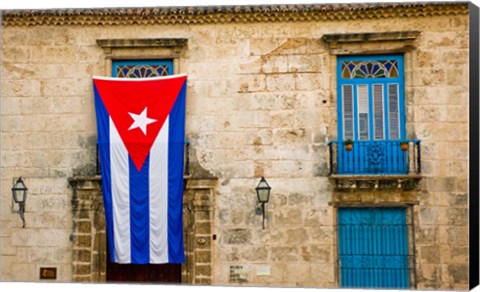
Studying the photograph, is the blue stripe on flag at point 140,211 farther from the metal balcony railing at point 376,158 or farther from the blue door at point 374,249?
the blue door at point 374,249

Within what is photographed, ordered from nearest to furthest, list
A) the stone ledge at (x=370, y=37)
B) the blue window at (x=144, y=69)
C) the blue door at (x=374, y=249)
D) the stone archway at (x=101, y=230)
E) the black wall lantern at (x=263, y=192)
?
the blue door at (x=374, y=249), the stone ledge at (x=370, y=37), the black wall lantern at (x=263, y=192), the stone archway at (x=101, y=230), the blue window at (x=144, y=69)

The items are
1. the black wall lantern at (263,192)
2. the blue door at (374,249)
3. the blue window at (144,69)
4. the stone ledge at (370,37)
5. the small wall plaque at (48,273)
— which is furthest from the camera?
the blue window at (144,69)

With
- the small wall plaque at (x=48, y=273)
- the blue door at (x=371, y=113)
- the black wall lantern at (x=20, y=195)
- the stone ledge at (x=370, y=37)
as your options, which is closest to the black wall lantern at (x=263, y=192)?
the blue door at (x=371, y=113)

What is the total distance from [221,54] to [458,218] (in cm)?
473

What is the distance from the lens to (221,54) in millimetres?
13008

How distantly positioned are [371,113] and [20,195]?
6078 mm

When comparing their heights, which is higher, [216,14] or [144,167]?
[216,14]

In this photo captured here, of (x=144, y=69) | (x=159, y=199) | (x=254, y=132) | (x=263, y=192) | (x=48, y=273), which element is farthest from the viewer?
(x=144, y=69)

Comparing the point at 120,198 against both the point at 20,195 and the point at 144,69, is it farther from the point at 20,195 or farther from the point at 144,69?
the point at 144,69

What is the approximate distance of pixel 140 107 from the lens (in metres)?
12.8

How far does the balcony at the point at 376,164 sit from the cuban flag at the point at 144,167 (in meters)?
2.61

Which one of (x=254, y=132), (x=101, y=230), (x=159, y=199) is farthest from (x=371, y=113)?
(x=101, y=230)

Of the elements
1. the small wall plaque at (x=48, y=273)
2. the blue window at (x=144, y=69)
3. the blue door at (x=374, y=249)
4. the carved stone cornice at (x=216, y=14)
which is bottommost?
the small wall plaque at (x=48, y=273)

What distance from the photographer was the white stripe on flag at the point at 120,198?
500 inches
